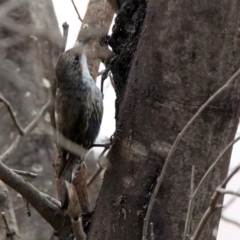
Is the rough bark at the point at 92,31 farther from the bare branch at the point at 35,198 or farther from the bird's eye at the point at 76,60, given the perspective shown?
the bare branch at the point at 35,198

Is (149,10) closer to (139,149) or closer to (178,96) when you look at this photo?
(178,96)

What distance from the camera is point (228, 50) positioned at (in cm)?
229

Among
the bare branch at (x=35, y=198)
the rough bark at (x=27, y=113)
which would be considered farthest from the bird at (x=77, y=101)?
the rough bark at (x=27, y=113)

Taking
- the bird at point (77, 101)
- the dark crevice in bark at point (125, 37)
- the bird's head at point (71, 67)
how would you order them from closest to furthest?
1. the dark crevice in bark at point (125, 37)
2. the bird at point (77, 101)
3. the bird's head at point (71, 67)

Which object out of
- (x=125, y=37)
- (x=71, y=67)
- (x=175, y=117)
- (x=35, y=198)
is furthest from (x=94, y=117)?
(x=175, y=117)

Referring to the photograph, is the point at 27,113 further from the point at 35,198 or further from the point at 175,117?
the point at 175,117

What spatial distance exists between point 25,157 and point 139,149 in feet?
9.23

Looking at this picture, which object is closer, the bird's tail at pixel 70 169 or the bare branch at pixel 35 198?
the bare branch at pixel 35 198

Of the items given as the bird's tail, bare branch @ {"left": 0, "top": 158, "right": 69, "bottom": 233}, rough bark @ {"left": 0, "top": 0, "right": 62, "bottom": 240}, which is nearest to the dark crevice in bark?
bare branch @ {"left": 0, "top": 158, "right": 69, "bottom": 233}

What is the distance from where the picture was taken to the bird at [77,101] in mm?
3217

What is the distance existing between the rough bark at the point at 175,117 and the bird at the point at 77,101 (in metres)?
0.80

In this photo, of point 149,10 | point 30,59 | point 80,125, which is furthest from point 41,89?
point 149,10

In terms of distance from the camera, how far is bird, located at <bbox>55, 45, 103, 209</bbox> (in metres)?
3.22

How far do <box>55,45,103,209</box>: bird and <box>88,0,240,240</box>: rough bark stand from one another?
0.80 metres
